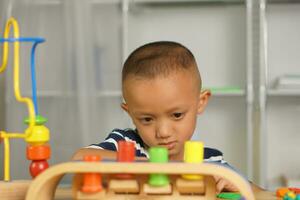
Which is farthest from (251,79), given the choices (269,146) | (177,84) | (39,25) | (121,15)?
(177,84)

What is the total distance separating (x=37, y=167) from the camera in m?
0.84

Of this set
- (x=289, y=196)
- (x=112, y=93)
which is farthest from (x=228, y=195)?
(x=112, y=93)

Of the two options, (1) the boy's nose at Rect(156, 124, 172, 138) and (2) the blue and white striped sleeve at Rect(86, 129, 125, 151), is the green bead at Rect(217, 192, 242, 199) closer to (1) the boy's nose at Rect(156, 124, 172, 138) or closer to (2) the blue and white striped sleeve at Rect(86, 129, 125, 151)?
(1) the boy's nose at Rect(156, 124, 172, 138)

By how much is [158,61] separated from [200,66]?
1.69m

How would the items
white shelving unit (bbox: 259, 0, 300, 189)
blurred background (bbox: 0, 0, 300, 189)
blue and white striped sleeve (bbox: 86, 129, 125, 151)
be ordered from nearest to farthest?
blue and white striped sleeve (bbox: 86, 129, 125, 151) → blurred background (bbox: 0, 0, 300, 189) → white shelving unit (bbox: 259, 0, 300, 189)

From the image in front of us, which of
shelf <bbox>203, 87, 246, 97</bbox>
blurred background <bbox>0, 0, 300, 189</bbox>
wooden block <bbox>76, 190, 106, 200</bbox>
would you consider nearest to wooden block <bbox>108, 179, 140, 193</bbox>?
wooden block <bbox>76, 190, 106, 200</bbox>

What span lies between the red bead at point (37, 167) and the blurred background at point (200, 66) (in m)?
1.06

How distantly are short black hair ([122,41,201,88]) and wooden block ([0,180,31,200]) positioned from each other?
36 cm

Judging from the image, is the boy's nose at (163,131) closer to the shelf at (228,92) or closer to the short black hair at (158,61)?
the short black hair at (158,61)

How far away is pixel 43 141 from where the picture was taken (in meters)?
0.84

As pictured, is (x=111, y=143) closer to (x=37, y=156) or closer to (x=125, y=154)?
(x=37, y=156)

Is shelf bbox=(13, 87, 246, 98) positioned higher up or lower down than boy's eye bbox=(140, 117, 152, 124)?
lower down

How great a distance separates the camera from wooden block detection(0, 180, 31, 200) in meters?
0.89

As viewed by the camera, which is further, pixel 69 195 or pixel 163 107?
pixel 163 107
